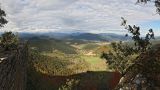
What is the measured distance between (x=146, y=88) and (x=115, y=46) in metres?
31.5

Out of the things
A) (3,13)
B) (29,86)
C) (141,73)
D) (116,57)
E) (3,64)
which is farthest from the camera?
(3,13)

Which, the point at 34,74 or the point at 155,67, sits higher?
the point at 155,67

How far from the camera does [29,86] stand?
144 ft

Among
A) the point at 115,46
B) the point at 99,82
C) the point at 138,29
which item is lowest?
the point at 99,82

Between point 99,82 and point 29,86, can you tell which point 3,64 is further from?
point 99,82

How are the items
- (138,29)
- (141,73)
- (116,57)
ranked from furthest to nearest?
(116,57) → (138,29) → (141,73)

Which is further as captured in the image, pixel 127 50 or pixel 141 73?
pixel 127 50

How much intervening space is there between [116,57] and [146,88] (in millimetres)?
42684

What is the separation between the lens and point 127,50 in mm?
30672

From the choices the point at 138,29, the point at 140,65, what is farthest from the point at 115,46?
the point at 140,65

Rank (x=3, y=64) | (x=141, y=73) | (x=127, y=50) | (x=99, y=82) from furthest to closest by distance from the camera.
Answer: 1. (x=99, y=82)
2. (x=127, y=50)
3. (x=141, y=73)
4. (x=3, y=64)

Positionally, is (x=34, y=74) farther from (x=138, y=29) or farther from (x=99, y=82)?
(x=99, y=82)

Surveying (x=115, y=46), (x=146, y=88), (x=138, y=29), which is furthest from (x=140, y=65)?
(x=115, y=46)

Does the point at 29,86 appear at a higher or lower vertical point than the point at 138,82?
lower
